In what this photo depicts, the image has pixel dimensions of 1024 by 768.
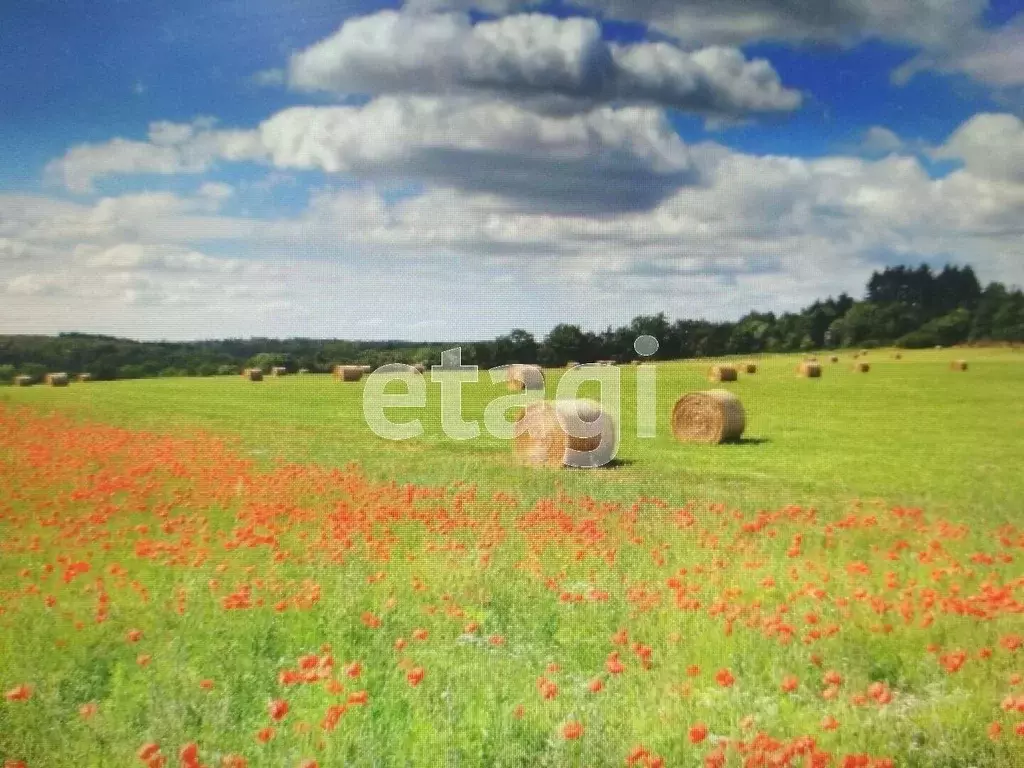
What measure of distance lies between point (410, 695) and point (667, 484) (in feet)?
24.3

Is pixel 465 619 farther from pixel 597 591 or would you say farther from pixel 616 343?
pixel 616 343

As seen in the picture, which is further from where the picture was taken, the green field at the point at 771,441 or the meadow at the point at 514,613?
the green field at the point at 771,441

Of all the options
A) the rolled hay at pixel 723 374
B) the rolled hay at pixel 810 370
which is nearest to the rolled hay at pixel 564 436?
the rolled hay at pixel 723 374

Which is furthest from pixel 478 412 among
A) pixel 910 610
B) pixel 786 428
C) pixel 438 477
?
pixel 910 610

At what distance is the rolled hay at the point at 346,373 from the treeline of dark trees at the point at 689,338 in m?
11.2

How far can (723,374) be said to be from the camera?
28.4 m

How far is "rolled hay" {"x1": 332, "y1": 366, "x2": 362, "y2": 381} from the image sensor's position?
28.0 metres

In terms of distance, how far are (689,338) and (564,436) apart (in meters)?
3.65

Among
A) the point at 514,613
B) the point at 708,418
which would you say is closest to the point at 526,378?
the point at 708,418

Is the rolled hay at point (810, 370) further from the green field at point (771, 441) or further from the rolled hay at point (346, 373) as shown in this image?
the rolled hay at point (346, 373)

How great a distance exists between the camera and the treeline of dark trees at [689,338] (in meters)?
10.1

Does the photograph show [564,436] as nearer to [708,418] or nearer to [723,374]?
[708,418]

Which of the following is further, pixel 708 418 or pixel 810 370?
pixel 810 370

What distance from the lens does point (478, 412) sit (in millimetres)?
22750
